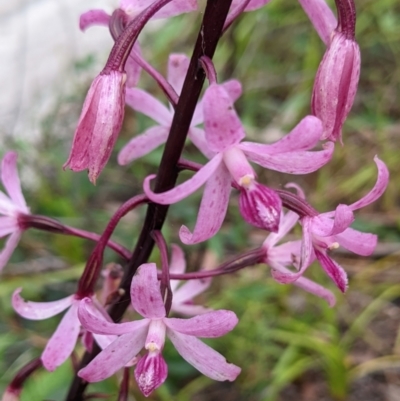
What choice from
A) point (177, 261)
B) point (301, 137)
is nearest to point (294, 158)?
point (301, 137)

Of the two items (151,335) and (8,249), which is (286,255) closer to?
(151,335)

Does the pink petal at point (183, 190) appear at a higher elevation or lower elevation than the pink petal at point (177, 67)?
lower

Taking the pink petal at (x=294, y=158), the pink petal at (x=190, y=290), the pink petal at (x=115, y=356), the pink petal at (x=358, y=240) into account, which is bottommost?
the pink petal at (x=190, y=290)

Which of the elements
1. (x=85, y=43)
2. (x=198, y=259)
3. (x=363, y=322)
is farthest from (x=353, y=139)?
(x=85, y=43)

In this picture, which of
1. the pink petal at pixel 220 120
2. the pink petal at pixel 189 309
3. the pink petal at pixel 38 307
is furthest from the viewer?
the pink petal at pixel 189 309

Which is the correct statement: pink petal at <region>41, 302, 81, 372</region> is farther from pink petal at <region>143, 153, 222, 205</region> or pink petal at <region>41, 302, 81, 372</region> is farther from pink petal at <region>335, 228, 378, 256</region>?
pink petal at <region>335, 228, 378, 256</region>

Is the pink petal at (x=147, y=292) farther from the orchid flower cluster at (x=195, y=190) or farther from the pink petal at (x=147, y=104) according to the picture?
the pink petal at (x=147, y=104)

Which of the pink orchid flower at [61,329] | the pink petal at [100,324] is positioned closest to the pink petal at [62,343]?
the pink orchid flower at [61,329]
